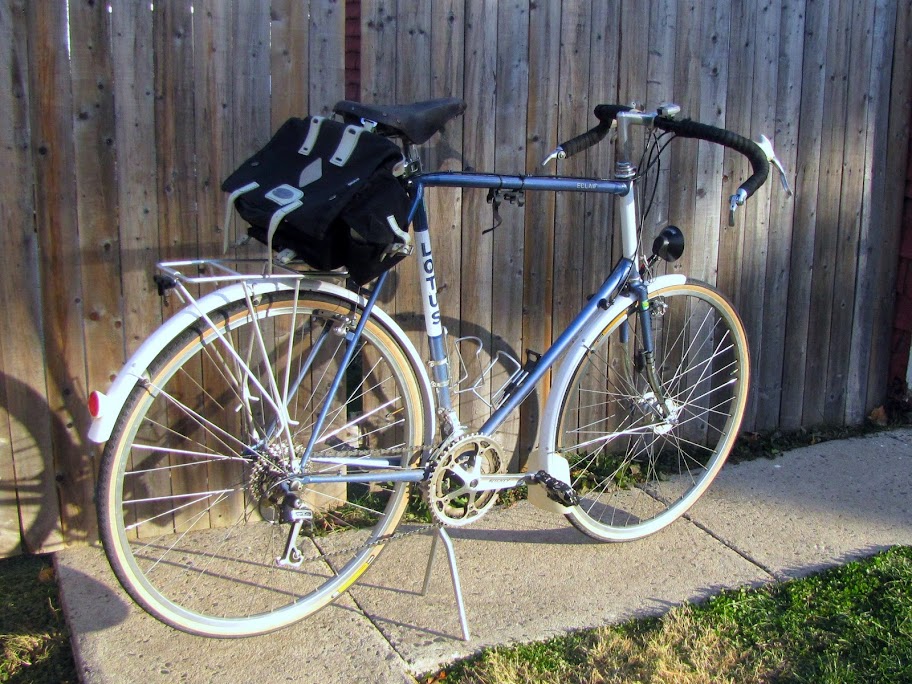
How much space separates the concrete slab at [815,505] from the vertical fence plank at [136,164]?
2.27 meters

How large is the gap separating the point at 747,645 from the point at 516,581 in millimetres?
777

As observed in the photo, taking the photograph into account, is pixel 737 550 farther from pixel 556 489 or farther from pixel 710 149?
pixel 710 149

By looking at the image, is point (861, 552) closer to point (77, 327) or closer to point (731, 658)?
point (731, 658)

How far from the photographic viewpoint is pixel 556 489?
10.3 ft

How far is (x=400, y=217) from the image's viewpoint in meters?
2.60

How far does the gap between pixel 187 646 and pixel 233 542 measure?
0.65 metres

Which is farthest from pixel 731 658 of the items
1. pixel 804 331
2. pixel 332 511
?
pixel 804 331

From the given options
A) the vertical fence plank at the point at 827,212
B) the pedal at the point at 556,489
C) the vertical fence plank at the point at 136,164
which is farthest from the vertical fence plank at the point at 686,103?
the vertical fence plank at the point at 136,164

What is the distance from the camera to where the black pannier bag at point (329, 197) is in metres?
2.47

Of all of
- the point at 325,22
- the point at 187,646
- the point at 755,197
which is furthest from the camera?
the point at 755,197

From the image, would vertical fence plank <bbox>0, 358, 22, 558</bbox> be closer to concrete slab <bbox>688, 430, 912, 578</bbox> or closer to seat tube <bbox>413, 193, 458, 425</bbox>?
seat tube <bbox>413, 193, 458, 425</bbox>

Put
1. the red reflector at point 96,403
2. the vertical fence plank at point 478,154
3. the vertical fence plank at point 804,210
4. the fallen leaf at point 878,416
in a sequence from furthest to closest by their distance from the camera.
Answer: the fallen leaf at point 878,416
the vertical fence plank at point 804,210
the vertical fence plank at point 478,154
the red reflector at point 96,403

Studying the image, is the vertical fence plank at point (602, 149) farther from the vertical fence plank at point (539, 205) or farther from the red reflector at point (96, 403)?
the red reflector at point (96, 403)

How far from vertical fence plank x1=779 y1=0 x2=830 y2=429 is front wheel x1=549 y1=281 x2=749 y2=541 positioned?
379 mm
